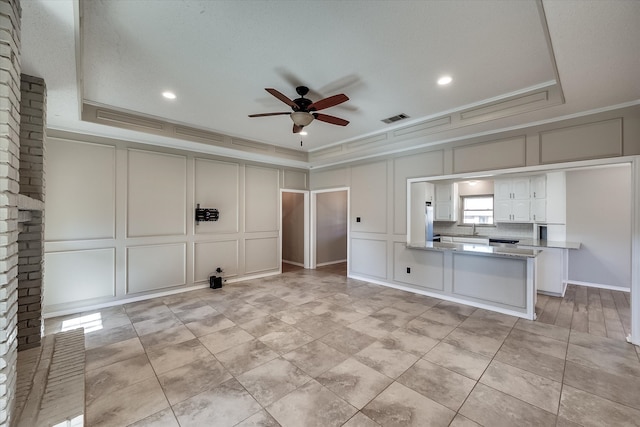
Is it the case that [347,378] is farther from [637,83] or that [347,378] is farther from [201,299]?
[637,83]

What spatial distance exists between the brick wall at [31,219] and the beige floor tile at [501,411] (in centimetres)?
383

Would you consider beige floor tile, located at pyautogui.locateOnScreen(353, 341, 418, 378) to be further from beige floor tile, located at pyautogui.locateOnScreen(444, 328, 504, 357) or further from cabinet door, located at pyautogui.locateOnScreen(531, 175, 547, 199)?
cabinet door, located at pyautogui.locateOnScreen(531, 175, 547, 199)

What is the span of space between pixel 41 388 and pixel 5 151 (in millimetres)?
1703

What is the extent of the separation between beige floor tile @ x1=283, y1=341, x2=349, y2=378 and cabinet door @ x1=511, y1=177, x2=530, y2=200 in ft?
17.6

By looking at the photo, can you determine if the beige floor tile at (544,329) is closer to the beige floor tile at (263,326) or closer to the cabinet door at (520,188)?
the beige floor tile at (263,326)

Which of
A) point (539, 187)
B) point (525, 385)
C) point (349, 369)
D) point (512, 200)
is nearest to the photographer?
point (525, 385)

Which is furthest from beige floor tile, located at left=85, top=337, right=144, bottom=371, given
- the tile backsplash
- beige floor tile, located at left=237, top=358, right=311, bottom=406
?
the tile backsplash

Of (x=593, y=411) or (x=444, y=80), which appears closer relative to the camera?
(x=593, y=411)

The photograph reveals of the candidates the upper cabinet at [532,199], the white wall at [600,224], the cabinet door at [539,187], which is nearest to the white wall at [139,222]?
the upper cabinet at [532,199]

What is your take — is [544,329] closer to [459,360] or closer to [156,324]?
[459,360]

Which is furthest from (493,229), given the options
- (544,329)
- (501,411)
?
(501,411)

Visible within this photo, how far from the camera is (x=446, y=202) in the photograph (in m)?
7.00

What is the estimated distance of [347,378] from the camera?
92.1 inches

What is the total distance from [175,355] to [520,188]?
6.83m
